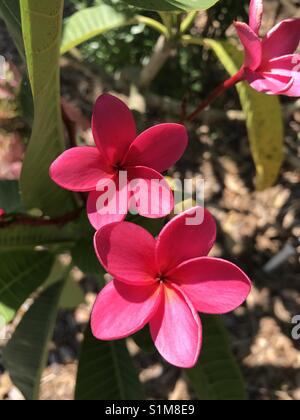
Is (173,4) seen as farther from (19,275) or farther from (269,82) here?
(19,275)

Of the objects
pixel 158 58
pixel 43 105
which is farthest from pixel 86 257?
pixel 158 58

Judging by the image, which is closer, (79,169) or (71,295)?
(79,169)

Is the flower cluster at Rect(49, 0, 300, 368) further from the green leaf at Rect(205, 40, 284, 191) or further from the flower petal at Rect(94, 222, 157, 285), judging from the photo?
the green leaf at Rect(205, 40, 284, 191)

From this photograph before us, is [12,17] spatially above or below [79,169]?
above

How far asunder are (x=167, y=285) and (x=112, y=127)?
0.22m

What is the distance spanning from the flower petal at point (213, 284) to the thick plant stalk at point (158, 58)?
2.39 feet

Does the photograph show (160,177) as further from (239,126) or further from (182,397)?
(239,126)

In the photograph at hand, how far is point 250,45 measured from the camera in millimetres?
709

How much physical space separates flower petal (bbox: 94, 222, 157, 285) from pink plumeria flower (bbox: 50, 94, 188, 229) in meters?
0.03

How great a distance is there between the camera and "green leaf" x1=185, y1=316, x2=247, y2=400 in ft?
3.84

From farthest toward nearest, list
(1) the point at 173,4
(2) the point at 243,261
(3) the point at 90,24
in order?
(2) the point at 243,261
(3) the point at 90,24
(1) the point at 173,4

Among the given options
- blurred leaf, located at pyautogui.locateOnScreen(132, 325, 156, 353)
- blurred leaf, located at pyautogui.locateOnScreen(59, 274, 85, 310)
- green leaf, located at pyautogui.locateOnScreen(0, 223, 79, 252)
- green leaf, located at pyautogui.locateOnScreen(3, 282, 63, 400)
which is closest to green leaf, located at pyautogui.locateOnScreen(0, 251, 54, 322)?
green leaf, located at pyautogui.locateOnScreen(0, 223, 79, 252)

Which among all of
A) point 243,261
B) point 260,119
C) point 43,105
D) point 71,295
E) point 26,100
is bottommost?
point 243,261

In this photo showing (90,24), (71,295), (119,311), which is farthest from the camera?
(71,295)
